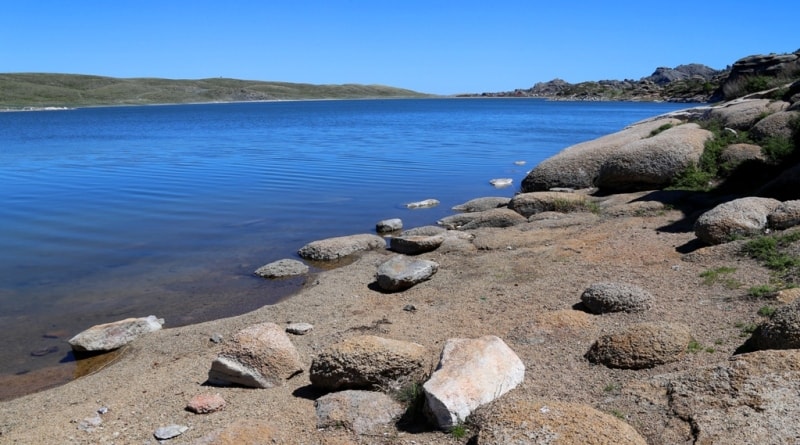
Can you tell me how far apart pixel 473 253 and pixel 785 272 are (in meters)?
6.01

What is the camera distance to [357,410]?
664 centimetres

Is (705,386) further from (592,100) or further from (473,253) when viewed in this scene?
(592,100)

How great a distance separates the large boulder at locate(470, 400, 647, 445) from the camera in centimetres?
493

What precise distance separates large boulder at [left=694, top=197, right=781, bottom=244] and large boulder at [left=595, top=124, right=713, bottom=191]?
6614 mm

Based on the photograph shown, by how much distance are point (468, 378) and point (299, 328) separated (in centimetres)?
414

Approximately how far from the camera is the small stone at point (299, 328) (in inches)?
384

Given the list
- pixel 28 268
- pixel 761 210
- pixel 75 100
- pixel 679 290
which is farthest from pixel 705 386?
pixel 75 100

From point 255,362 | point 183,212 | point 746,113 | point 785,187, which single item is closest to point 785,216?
point 785,187

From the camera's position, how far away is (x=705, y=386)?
5.57 m

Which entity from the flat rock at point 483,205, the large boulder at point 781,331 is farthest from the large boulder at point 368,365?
the flat rock at point 483,205

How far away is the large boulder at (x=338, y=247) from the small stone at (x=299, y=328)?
16.6ft

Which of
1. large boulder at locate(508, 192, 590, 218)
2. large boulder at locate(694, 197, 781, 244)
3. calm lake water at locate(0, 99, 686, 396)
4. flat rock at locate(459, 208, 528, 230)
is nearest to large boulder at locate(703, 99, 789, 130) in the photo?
large boulder at locate(508, 192, 590, 218)

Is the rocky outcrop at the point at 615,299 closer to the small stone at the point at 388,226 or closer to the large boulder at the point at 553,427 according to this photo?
the large boulder at the point at 553,427

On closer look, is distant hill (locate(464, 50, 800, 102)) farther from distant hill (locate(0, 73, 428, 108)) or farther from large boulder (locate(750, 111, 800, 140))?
distant hill (locate(0, 73, 428, 108))
